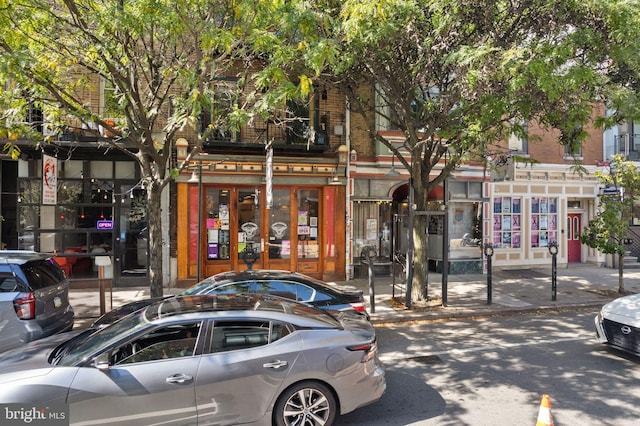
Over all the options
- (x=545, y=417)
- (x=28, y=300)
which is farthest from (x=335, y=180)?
(x=545, y=417)

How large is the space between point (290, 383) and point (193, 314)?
3.85 feet

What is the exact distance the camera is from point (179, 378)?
3.61 metres

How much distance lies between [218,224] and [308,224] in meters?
2.86

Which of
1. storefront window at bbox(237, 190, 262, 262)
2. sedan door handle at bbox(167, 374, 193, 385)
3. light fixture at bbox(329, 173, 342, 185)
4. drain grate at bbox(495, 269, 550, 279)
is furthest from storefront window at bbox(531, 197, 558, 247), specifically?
sedan door handle at bbox(167, 374, 193, 385)

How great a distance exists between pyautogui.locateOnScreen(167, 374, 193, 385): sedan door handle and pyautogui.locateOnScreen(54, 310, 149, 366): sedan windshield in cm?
57

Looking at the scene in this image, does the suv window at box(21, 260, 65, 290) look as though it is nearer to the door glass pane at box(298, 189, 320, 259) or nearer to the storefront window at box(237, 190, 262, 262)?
the storefront window at box(237, 190, 262, 262)

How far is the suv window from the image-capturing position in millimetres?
6012

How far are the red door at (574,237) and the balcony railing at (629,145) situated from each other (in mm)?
3007

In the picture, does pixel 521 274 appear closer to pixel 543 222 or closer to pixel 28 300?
pixel 543 222

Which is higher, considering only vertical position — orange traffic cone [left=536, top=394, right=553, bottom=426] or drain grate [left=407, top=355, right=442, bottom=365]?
orange traffic cone [left=536, top=394, right=553, bottom=426]

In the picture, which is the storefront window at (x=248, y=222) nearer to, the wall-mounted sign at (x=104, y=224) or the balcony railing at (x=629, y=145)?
the wall-mounted sign at (x=104, y=224)

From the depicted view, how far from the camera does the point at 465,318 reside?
9086 millimetres

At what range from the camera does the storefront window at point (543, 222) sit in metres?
15.7

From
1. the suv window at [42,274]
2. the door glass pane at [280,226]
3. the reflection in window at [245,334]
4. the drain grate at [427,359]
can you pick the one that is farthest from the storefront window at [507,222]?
the suv window at [42,274]
